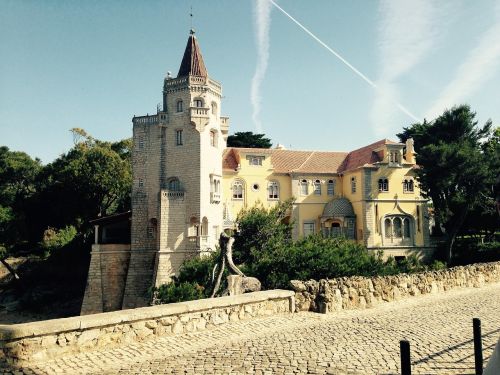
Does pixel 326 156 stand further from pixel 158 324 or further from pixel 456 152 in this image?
pixel 158 324

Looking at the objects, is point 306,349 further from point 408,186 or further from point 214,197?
point 408,186

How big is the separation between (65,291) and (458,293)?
34.2 m

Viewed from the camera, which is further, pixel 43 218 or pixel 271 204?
pixel 43 218

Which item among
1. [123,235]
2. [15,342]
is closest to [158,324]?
[15,342]

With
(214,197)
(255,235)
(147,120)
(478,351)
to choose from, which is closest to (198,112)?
(147,120)

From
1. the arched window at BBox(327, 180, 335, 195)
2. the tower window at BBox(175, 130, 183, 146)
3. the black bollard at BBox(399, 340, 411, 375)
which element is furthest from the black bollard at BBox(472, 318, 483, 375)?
the arched window at BBox(327, 180, 335, 195)

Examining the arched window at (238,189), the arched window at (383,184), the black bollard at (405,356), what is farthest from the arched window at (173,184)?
the black bollard at (405,356)

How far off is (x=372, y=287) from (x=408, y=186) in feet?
92.2

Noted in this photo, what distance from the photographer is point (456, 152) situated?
111 feet

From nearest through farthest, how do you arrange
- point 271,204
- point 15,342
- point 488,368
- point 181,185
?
point 488,368 < point 15,342 < point 181,185 < point 271,204

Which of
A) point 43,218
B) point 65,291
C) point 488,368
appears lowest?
point 65,291

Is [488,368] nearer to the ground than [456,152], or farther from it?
nearer to the ground

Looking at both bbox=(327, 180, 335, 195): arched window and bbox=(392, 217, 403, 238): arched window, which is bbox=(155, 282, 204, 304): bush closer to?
bbox=(327, 180, 335, 195): arched window

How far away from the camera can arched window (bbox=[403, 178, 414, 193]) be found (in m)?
37.9
